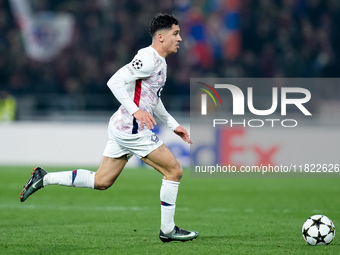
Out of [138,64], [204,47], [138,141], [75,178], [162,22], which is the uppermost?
[204,47]

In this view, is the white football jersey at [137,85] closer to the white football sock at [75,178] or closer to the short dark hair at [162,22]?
the short dark hair at [162,22]

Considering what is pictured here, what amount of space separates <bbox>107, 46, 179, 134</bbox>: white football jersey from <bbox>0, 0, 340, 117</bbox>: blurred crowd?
12.4 m

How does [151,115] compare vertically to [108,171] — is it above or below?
above

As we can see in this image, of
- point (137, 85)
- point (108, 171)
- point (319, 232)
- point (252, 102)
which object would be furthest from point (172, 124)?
point (252, 102)

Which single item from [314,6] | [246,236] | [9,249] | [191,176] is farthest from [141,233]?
[314,6]

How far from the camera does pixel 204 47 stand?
1970 centimetres

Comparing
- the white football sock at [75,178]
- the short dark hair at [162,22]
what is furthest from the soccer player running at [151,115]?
the white football sock at [75,178]

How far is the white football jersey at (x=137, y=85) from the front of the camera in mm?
6578

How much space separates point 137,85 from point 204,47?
517 inches

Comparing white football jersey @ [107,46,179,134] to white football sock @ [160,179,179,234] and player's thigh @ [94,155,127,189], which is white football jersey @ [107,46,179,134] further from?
white football sock @ [160,179,179,234]

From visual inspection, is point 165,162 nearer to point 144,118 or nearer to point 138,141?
point 138,141

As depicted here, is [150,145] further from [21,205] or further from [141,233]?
[21,205]

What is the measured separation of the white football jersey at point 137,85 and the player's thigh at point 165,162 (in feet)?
0.90

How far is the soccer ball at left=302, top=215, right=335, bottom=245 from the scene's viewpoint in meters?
6.57
